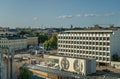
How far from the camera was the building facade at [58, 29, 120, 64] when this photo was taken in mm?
33062

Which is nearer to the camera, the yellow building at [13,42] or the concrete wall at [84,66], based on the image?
the concrete wall at [84,66]

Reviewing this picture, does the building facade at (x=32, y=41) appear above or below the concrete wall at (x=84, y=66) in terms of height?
above

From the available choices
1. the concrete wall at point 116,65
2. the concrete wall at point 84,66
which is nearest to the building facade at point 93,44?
the concrete wall at point 116,65

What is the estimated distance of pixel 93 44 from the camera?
34594mm

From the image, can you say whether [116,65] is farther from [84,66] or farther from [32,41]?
[32,41]

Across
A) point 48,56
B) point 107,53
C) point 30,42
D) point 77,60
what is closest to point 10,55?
point 77,60

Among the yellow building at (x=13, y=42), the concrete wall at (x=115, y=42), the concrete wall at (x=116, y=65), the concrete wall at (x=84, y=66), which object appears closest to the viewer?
the concrete wall at (x=84, y=66)

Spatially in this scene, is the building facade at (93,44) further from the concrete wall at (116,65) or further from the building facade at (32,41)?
the building facade at (32,41)

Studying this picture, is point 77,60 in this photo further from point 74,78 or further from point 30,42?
point 30,42

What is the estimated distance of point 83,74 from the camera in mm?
25328

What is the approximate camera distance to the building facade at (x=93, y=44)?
108 feet

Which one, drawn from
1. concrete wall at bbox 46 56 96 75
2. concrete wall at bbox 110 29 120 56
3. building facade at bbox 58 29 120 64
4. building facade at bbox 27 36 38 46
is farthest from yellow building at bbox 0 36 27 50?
concrete wall at bbox 46 56 96 75

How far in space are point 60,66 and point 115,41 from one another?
1016cm

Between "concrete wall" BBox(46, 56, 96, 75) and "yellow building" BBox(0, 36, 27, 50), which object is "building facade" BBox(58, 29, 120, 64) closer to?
"concrete wall" BBox(46, 56, 96, 75)
